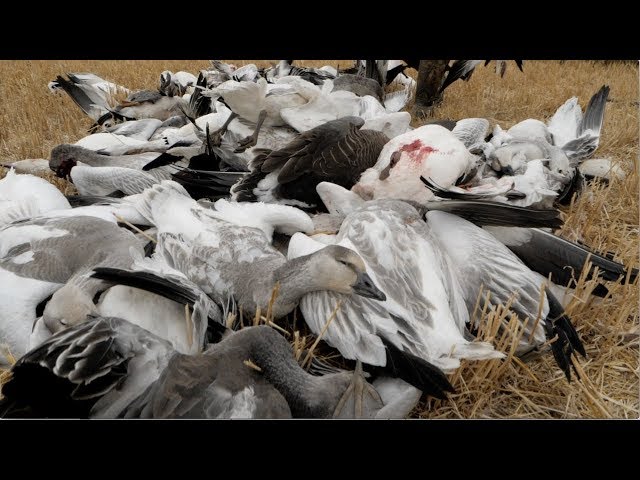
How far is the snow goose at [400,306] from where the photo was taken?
5.20 ft

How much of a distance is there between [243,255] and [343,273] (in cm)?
49

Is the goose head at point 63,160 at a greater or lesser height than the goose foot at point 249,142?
lesser

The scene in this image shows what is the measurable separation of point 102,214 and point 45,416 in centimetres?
121

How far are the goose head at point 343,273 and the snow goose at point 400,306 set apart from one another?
0.26 ft

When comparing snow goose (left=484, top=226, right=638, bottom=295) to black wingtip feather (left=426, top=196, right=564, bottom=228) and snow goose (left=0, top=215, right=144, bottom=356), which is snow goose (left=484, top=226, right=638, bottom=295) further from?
snow goose (left=0, top=215, right=144, bottom=356)

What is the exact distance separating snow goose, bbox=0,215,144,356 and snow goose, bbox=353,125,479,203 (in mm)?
1178

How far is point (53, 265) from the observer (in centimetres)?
194

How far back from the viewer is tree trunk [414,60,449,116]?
179 inches

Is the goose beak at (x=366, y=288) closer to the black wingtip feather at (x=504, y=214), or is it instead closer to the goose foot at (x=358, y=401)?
the goose foot at (x=358, y=401)

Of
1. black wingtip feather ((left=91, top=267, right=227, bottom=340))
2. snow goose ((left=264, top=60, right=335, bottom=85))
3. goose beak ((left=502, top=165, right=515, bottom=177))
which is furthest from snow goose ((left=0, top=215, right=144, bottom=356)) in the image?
snow goose ((left=264, top=60, right=335, bottom=85))

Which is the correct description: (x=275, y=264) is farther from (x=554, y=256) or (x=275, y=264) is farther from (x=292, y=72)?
(x=292, y=72)

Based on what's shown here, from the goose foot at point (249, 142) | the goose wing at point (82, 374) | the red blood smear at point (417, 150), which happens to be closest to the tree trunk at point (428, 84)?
the goose foot at point (249, 142)

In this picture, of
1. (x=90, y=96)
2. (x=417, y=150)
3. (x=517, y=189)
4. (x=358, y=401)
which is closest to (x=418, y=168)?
(x=417, y=150)

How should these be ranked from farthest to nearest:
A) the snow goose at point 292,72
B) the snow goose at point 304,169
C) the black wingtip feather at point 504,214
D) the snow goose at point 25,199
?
the snow goose at point 292,72, the snow goose at point 304,169, the snow goose at point 25,199, the black wingtip feather at point 504,214
